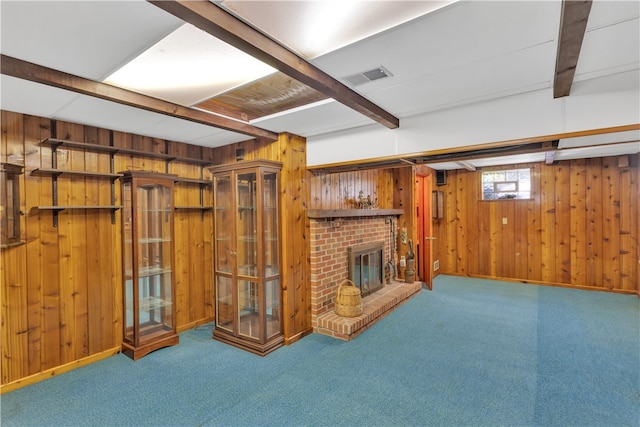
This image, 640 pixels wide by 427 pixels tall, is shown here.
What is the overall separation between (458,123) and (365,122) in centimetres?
83

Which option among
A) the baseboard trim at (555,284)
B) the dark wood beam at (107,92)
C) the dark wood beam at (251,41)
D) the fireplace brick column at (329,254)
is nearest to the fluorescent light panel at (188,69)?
the dark wood beam at (107,92)

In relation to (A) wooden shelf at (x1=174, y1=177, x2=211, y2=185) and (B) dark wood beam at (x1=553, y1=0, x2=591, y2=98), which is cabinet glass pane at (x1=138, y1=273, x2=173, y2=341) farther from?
(B) dark wood beam at (x1=553, y1=0, x2=591, y2=98)

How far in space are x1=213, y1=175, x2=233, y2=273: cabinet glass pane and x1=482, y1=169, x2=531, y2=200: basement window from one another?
16.7 ft

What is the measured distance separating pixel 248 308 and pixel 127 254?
4.38ft

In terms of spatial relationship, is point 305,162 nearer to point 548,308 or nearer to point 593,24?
point 593,24

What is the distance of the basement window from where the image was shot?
5.86m

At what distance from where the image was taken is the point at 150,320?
134 inches

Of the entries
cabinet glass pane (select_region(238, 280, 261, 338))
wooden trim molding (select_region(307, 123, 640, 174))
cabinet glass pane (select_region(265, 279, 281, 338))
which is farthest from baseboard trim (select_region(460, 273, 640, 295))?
cabinet glass pane (select_region(238, 280, 261, 338))

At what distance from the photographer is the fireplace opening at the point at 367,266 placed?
4.27 metres

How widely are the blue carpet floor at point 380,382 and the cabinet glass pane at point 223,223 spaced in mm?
861

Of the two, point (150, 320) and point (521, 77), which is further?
point (150, 320)

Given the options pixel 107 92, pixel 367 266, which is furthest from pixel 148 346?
pixel 367 266

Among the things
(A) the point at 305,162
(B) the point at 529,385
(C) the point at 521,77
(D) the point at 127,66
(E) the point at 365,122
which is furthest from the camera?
(A) the point at 305,162

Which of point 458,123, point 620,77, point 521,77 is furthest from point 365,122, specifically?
point 620,77
